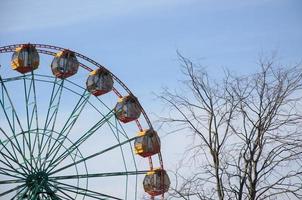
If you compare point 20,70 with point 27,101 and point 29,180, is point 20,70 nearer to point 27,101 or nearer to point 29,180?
point 27,101

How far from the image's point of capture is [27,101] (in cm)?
1670

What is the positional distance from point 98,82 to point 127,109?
148cm

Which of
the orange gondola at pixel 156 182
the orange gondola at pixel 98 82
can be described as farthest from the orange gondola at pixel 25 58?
the orange gondola at pixel 156 182

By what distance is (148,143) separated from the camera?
16.8 meters

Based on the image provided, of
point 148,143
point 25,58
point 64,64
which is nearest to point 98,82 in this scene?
point 64,64

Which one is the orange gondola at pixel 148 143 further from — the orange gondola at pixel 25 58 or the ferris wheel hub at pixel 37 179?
the orange gondola at pixel 25 58

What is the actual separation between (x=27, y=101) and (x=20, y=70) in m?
1.12

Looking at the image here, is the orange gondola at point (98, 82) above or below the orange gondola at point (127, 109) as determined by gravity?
above

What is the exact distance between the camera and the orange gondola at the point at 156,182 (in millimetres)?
16344

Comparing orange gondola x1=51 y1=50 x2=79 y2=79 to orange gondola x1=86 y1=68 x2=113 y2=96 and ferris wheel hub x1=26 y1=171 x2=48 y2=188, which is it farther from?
ferris wheel hub x1=26 y1=171 x2=48 y2=188

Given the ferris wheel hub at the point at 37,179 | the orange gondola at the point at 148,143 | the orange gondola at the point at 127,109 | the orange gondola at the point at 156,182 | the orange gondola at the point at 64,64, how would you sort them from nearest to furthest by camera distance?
1. the ferris wheel hub at the point at 37,179
2. the orange gondola at the point at 156,182
3. the orange gondola at the point at 148,143
4. the orange gondola at the point at 64,64
5. the orange gondola at the point at 127,109

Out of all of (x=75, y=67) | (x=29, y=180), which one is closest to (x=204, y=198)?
(x=29, y=180)

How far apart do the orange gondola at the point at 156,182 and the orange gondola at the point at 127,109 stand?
86.3 inches

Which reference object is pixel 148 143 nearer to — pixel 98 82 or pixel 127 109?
pixel 127 109
